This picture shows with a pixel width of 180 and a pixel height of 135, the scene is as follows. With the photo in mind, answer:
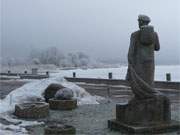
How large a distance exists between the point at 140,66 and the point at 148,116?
4.54 ft

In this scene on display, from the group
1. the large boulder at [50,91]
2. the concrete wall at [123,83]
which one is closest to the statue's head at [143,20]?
the large boulder at [50,91]

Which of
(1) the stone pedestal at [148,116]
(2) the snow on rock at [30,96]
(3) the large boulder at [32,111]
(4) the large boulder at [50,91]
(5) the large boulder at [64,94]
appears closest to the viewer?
(1) the stone pedestal at [148,116]

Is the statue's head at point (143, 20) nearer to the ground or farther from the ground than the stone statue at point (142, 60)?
farther from the ground

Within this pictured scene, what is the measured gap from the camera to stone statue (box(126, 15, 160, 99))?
11.3 metres

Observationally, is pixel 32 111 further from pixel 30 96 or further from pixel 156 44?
pixel 156 44

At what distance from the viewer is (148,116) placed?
11.0m

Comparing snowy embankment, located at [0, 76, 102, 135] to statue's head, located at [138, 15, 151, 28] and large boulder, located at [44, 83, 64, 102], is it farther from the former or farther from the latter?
statue's head, located at [138, 15, 151, 28]

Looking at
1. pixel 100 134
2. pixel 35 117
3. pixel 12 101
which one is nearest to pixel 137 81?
pixel 100 134

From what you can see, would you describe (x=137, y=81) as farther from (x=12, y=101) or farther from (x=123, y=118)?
(x=12, y=101)

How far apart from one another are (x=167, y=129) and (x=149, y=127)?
1.79 feet

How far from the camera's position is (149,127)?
10.7 meters

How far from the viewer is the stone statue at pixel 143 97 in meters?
11.0

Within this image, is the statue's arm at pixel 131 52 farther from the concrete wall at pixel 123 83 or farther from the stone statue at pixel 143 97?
the concrete wall at pixel 123 83

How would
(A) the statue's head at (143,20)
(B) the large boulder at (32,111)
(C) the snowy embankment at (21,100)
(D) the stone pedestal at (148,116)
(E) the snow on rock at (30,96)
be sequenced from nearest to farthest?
1. (D) the stone pedestal at (148,116)
2. (C) the snowy embankment at (21,100)
3. (A) the statue's head at (143,20)
4. (B) the large boulder at (32,111)
5. (E) the snow on rock at (30,96)
